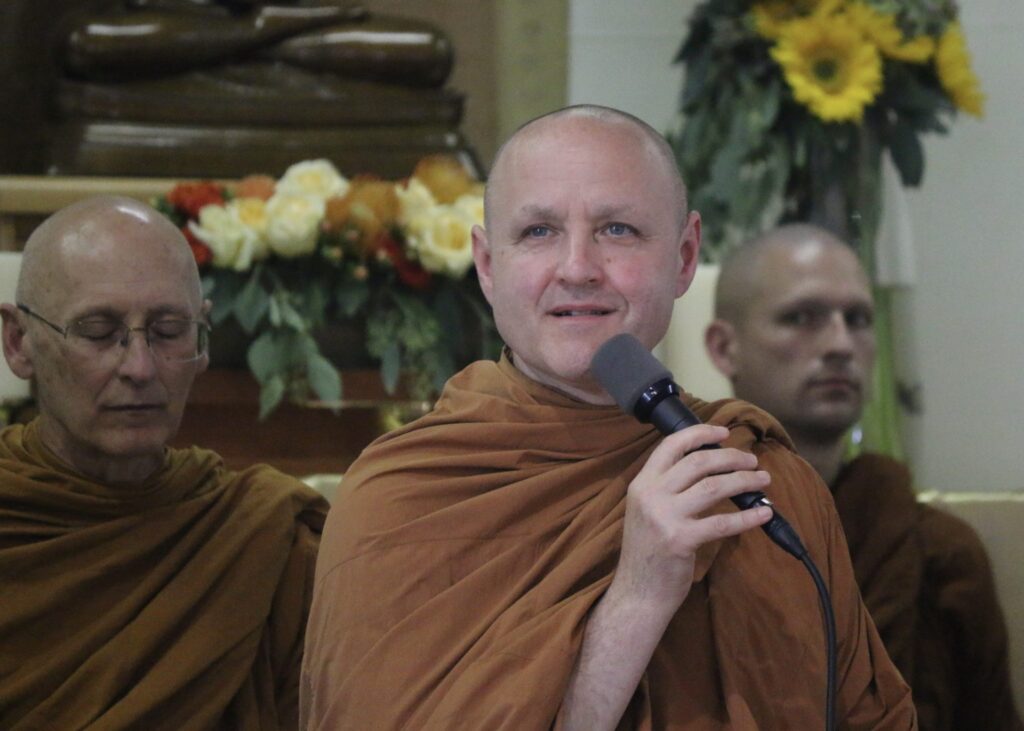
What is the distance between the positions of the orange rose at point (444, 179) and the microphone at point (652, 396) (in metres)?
1.72

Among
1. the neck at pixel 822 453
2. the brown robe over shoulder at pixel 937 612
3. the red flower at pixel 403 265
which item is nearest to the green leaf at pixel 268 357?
the red flower at pixel 403 265

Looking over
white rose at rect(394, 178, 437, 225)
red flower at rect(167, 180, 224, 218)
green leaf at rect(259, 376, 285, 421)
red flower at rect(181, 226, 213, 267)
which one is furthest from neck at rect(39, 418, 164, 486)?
white rose at rect(394, 178, 437, 225)

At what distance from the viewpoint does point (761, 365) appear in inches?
111

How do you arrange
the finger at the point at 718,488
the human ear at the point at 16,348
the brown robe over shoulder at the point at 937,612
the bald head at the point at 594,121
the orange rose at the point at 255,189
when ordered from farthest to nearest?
the orange rose at the point at 255,189
the brown robe over shoulder at the point at 937,612
the human ear at the point at 16,348
the bald head at the point at 594,121
the finger at the point at 718,488

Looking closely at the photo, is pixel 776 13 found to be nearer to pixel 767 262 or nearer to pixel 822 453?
pixel 767 262

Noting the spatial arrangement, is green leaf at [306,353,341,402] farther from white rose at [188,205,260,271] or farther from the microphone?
the microphone

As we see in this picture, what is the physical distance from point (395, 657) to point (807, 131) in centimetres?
275

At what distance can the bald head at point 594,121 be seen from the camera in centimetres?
168

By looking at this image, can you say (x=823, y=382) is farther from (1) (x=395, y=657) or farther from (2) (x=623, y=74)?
(2) (x=623, y=74)

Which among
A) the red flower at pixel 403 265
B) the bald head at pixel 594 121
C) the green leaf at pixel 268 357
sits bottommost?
the green leaf at pixel 268 357

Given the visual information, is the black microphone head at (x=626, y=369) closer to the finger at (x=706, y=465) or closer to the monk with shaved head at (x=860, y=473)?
the finger at (x=706, y=465)

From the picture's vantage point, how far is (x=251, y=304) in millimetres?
2973

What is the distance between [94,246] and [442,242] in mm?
994

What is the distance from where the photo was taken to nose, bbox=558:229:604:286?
5.25ft
